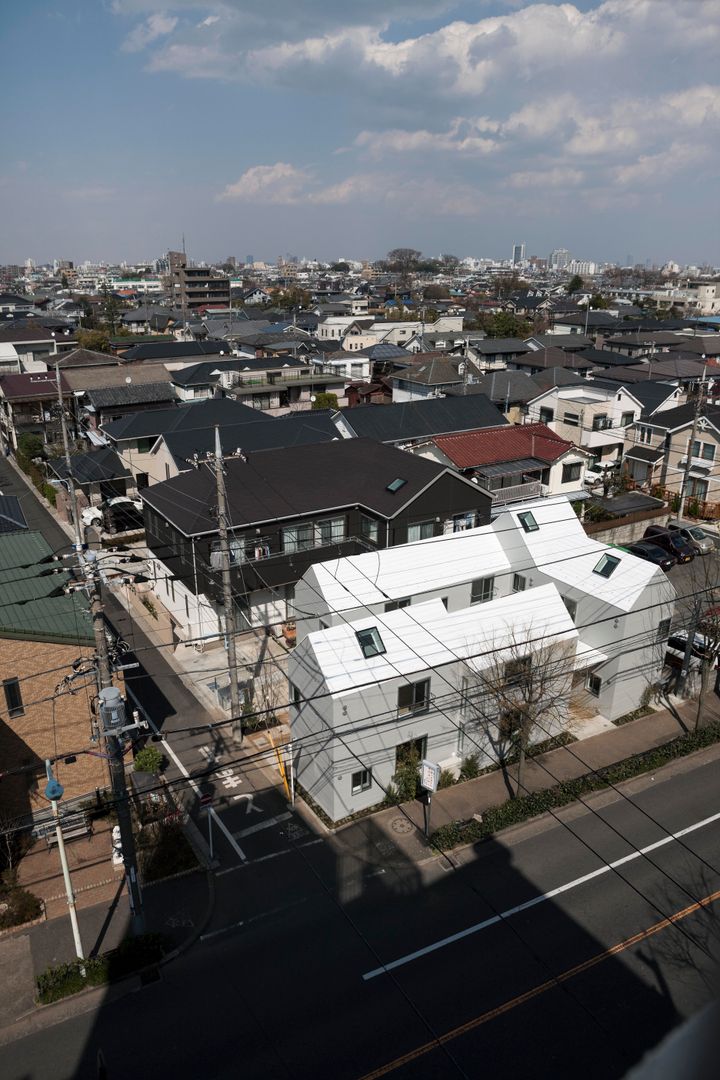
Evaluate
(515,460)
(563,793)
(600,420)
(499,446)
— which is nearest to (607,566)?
(563,793)

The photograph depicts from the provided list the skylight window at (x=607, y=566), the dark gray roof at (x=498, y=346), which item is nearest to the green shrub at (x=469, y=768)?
the skylight window at (x=607, y=566)

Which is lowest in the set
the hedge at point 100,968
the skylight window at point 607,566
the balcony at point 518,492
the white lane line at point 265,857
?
the white lane line at point 265,857

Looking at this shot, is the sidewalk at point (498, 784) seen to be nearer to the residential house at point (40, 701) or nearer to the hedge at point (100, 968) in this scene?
the hedge at point (100, 968)

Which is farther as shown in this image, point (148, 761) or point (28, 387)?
point (28, 387)

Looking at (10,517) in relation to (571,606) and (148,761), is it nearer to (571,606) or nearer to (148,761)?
(148,761)

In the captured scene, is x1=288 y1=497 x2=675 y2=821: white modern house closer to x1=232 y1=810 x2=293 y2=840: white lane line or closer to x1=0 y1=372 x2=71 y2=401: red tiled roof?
x1=232 y1=810 x2=293 y2=840: white lane line

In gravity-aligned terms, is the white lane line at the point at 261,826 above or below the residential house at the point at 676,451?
below

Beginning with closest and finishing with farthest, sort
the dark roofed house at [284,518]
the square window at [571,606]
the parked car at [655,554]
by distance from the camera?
the square window at [571,606], the dark roofed house at [284,518], the parked car at [655,554]
